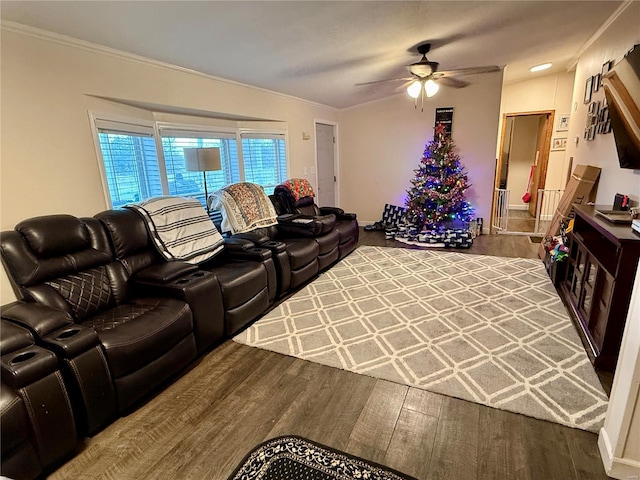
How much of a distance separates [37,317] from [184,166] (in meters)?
2.42

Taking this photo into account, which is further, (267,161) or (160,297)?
(267,161)

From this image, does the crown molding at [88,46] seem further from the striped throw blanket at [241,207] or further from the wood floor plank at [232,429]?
the wood floor plank at [232,429]

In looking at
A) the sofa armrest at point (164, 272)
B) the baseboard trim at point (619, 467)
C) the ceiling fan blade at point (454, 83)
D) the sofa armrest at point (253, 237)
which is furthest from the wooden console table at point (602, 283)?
the ceiling fan blade at point (454, 83)

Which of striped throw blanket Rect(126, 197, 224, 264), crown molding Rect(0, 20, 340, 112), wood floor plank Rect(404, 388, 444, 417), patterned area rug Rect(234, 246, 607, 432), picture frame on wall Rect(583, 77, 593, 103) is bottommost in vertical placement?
wood floor plank Rect(404, 388, 444, 417)

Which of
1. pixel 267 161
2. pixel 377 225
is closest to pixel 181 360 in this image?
pixel 267 161

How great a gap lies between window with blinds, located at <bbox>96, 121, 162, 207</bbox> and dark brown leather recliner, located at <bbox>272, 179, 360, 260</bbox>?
1617 mm

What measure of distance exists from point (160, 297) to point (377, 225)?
482 cm

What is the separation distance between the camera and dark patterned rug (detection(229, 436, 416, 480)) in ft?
5.26

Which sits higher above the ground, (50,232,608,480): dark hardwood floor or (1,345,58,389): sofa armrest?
(1,345,58,389): sofa armrest

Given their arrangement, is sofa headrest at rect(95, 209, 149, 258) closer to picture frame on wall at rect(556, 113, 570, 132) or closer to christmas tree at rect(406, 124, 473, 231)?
christmas tree at rect(406, 124, 473, 231)

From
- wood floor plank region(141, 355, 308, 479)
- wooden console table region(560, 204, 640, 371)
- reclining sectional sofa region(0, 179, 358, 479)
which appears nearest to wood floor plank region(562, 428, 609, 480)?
wooden console table region(560, 204, 640, 371)

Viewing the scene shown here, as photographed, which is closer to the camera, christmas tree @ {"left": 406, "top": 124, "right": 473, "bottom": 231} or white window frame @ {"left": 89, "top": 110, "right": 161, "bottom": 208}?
white window frame @ {"left": 89, "top": 110, "right": 161, "bottom": 208}

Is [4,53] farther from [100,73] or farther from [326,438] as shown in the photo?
[326,438]

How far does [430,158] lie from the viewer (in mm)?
5664
